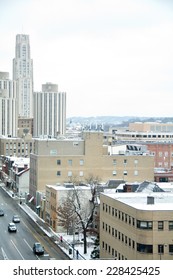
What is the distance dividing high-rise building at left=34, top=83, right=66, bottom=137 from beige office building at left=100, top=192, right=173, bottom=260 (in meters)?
89.4

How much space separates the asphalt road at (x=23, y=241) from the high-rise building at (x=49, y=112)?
77382mm

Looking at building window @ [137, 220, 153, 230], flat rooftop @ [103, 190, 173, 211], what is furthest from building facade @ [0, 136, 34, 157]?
building window @ [137, 220, 153, 230]

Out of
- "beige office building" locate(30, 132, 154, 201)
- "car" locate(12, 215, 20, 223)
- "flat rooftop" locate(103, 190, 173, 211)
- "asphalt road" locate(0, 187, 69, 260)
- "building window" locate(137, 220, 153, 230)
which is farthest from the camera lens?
"beige office building" locate(30, 132, 154, 201)

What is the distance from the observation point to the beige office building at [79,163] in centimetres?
3375

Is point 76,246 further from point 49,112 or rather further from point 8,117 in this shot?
point 49,112

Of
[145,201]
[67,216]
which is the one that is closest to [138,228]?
[145,201]

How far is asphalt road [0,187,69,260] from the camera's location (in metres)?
21.2

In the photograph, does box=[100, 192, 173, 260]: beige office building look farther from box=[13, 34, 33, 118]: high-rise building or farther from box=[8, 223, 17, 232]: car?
box=[13, 34, 33, 118]: high-rise building

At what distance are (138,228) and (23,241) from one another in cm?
794

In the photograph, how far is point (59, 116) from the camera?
11300cm

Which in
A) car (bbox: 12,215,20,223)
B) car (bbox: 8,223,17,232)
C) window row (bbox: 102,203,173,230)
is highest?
window row (bbox: 102,203,173,230)

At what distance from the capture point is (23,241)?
2419 cm

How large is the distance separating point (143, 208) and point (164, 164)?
3630cm
